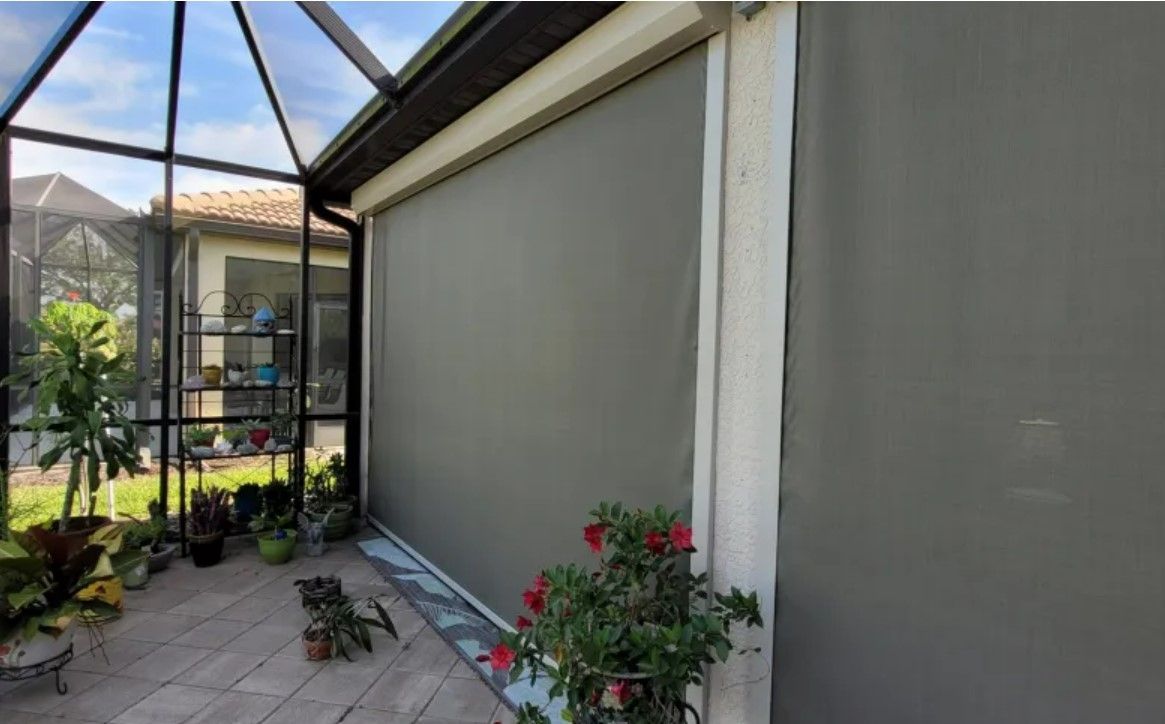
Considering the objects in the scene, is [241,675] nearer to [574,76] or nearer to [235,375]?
[235,375]

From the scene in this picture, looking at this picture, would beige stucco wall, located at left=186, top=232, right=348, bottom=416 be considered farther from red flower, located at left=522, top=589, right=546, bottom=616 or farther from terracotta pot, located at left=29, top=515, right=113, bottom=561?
red flower, located at left=522, top=589, right=546, bottom=616

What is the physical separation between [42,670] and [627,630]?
290 centimetres

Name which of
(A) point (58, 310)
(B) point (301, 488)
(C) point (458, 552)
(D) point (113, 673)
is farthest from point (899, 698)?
(A) point (58, 310)

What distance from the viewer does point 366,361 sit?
218 inches

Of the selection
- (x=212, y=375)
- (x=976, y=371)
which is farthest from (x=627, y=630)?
(x=212, y=375)

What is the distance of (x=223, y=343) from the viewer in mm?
5539

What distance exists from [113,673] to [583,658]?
278 cm

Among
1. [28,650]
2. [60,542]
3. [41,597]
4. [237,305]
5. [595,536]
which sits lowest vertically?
[28,650]

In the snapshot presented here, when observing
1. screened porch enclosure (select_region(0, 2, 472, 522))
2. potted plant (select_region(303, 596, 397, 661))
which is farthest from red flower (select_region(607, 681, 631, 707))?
screened porch enclosure (select_region(0, 2, 472, 522))

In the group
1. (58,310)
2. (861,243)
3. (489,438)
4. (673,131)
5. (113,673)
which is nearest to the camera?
(861,243)

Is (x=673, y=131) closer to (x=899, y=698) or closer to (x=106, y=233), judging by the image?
(x=899, y=698)

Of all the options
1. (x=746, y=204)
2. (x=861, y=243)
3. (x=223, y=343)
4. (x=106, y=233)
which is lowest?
(x=223, y=343)

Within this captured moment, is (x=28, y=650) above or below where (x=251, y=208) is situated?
below

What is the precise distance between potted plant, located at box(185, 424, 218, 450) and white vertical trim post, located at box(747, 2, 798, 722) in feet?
15.5
